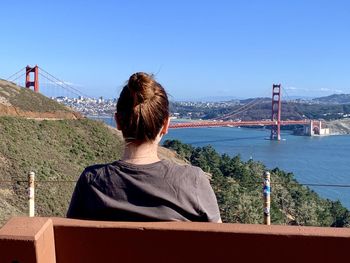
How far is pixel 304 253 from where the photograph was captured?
3.31ft

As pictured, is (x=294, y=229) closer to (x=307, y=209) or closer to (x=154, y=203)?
(x=154, y=203)

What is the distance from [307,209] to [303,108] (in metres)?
50.4

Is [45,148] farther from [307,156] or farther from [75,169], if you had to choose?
[307,156]

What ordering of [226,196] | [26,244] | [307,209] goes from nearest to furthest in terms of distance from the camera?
[26,244] < [226,196] < [307,209]

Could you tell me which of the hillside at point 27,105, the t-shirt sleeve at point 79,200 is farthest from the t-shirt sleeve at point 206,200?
the hillside at point 27,105

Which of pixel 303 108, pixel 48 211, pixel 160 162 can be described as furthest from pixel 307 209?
pixel 303 108

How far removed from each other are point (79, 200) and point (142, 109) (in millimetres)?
246

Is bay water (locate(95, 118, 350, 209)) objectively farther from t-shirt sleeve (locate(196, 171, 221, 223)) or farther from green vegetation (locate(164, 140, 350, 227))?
t-shirt sleeve (locate(196, 171, 221, 223))

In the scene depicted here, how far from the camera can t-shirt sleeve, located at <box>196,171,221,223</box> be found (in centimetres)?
114

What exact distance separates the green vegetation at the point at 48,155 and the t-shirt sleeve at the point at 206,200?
5489 mm

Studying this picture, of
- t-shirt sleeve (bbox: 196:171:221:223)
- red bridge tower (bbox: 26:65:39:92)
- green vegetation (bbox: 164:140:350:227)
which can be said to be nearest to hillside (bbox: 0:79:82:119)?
red bridge tower (bbox: 26:65:39:92)

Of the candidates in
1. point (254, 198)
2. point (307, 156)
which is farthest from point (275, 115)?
point (254, 198)

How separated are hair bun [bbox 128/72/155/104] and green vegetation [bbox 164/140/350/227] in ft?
11.7

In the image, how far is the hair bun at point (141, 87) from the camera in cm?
Result: 113
